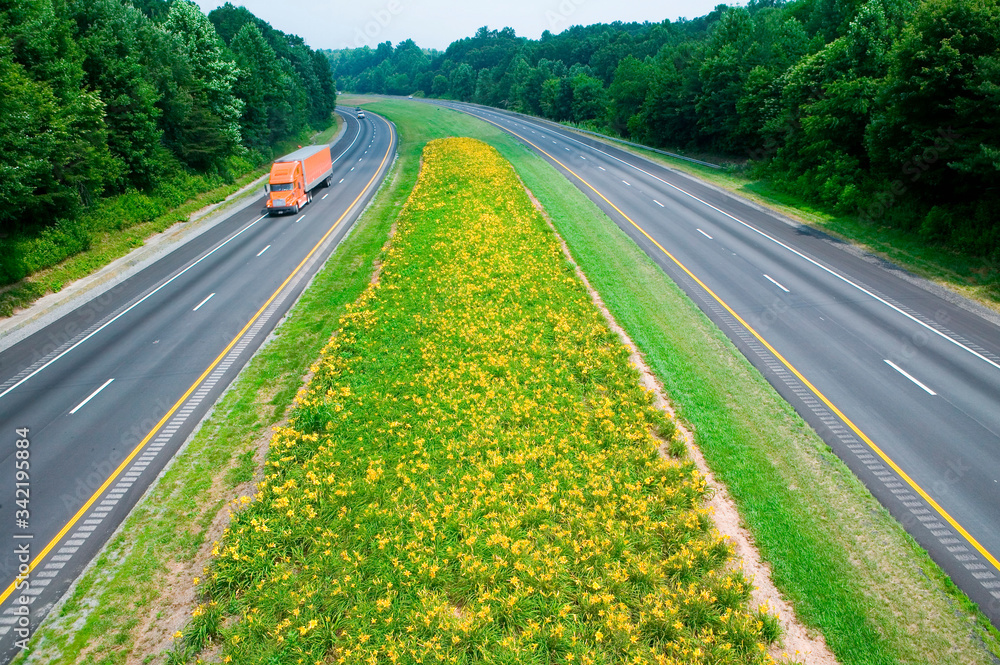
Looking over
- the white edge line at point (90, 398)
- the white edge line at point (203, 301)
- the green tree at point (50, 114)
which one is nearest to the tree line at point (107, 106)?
the green tree at point (50, 114)

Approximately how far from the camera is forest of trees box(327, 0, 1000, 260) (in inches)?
914

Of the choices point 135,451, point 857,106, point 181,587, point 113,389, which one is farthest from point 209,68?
point 857,106

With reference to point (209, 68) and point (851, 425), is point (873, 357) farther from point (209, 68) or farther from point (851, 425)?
point (209, 68)

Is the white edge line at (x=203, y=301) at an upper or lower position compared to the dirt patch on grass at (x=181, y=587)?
upper

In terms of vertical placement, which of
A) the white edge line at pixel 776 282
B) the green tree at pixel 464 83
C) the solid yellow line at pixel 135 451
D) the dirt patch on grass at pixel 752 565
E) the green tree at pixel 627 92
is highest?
the green tree at pixel 464 83

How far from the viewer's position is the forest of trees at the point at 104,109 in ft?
76.1

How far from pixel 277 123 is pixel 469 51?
375 feet

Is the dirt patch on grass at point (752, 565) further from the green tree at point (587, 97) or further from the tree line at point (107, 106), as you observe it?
the green tree at point (587, 97)

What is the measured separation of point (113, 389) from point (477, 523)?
13366 mm

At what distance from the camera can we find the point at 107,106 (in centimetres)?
3195

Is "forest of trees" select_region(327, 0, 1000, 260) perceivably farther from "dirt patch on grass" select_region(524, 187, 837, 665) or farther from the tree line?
the tree line

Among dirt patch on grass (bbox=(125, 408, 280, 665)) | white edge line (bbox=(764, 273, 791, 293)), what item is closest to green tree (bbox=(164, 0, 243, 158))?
dirt patch on grass (bbox=(125, 408, 280, 665))

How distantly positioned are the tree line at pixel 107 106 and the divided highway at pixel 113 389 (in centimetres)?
569

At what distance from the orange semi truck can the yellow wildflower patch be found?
23830 mm
